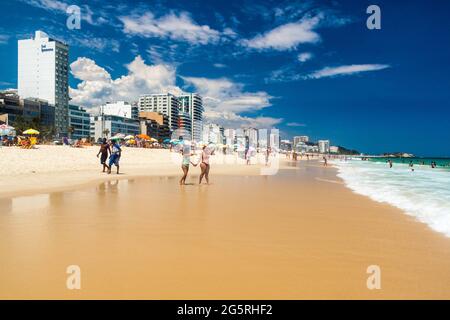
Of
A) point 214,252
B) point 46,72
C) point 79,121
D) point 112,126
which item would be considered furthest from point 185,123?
point 214,252

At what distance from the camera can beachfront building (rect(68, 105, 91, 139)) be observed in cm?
12138

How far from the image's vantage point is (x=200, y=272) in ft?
12.8

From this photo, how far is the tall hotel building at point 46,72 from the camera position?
388ft

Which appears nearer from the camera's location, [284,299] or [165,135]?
[284,299]

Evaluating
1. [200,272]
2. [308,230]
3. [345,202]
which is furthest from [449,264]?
[345,202]

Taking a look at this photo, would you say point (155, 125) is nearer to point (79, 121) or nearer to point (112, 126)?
point (112, 126)

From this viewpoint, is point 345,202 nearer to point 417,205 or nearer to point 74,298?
point 417,205

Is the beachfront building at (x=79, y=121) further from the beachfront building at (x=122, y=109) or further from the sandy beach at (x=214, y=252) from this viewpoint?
the sandy beach at (x=214, y=252)

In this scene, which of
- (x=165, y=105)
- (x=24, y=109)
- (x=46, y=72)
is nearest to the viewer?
(x=24, y=109)

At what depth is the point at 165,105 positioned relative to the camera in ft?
589

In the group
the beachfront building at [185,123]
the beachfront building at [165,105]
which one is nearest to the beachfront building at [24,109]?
the beachfront building at [165,105]

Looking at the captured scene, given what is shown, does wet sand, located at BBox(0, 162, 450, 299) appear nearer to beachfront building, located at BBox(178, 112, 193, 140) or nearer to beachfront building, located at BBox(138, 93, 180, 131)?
beachfront building, located at BBox(138, 93, 180, 131)

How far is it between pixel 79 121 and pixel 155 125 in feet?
127
